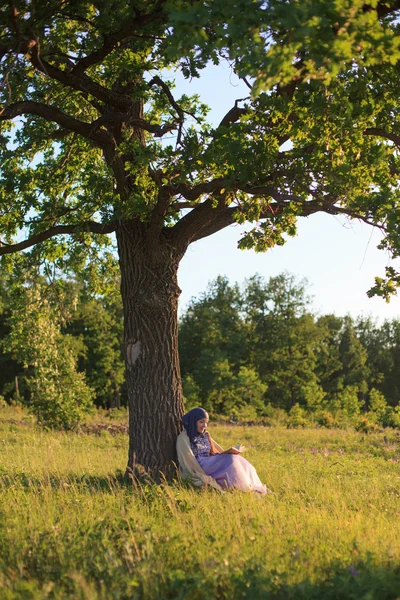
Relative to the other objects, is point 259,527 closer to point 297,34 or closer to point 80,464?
point 297,34

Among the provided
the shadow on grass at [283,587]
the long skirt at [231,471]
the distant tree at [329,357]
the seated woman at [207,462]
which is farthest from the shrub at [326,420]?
the distant tree at [329,357]

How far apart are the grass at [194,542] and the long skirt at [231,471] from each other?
40cm

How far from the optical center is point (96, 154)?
13266 millimetres

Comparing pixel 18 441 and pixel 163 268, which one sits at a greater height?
pixel 163 268

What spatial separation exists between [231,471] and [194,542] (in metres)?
3.65

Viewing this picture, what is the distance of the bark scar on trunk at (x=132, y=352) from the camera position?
10.5m

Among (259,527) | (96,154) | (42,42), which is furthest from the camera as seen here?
(96,154)

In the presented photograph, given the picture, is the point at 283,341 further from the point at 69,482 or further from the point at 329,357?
the point at 69,482

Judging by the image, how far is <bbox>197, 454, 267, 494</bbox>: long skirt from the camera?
966 centimetres

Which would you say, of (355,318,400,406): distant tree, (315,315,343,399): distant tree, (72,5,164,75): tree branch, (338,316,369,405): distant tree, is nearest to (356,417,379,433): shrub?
(72,5,164,75): tree branch

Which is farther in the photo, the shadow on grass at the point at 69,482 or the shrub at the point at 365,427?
the shrub at the point at 365,427

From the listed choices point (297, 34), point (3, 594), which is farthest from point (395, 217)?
point (3, 594)

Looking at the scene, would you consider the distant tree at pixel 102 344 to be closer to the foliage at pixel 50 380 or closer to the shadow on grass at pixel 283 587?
the foliage at pixel 50 380

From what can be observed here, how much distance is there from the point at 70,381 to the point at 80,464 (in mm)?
10050
